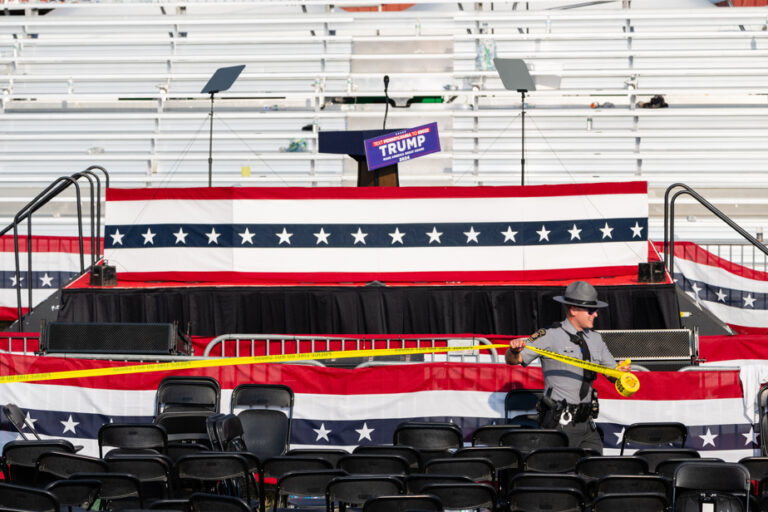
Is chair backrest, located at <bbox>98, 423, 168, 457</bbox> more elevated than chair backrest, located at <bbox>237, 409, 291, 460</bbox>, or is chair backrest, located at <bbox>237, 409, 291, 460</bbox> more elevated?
chair backrest, located at <bbox>98, 423, 168, 457</bbox>

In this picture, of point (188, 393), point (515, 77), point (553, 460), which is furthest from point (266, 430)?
point (515, 77)

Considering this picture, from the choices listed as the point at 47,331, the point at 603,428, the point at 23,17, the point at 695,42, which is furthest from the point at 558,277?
the point at 23,17

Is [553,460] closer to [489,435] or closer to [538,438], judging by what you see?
[538,438]

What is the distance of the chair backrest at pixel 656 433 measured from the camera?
26.5 ft

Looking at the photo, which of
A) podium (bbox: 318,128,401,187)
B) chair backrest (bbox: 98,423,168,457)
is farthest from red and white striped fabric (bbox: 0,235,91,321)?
chair backrest (bbox: 98,423,168,457)

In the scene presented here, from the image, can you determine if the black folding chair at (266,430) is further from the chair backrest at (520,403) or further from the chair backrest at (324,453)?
the chair backrest at (520,403)

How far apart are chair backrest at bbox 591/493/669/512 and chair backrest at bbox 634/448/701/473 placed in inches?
45.1

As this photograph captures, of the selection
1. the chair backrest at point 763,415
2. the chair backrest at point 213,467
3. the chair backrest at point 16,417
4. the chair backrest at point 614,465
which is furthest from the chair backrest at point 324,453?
the chair backrest at point 763,415

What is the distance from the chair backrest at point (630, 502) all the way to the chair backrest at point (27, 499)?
2.95 m

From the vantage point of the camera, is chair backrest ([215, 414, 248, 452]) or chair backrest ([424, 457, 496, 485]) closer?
chair backrest ([424, 457, 496, 485])

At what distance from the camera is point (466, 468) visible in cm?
673

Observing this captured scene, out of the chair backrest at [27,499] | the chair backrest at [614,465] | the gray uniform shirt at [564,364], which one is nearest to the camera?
the chair backrest at [27,499]

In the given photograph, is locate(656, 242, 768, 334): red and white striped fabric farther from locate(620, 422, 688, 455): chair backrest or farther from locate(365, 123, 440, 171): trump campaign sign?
locate(620, 422, 688, 455): chair backrest

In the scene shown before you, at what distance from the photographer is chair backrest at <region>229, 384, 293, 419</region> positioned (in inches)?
349
